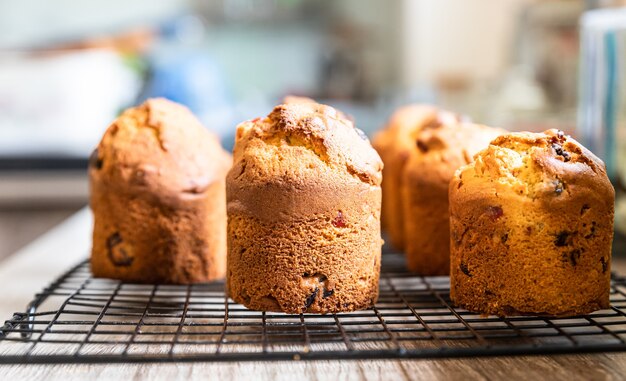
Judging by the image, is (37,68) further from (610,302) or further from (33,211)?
(610,302)

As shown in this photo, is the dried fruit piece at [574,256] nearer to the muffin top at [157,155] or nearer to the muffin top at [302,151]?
the muffin top at [302,151]

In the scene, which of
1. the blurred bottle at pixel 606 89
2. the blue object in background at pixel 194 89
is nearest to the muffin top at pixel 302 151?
the blurred bottle at pixel 606 89

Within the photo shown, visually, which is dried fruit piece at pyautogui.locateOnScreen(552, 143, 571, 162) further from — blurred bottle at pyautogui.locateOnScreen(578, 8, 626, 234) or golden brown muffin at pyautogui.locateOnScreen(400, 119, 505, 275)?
blurred bottle at pyautogui.locateOnScreen(578, 8, 626, 234)

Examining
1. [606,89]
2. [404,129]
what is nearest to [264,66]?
[404,129]

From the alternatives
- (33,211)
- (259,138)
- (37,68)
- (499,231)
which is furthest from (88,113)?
(499,231)

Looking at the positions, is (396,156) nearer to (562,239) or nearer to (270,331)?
(562,239)

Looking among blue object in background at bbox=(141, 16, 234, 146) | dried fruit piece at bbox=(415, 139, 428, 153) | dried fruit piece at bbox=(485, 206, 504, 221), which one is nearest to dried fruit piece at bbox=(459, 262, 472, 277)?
dried fruit piece at bbox=(485, 206, 504, 221)
